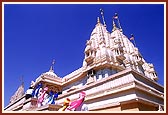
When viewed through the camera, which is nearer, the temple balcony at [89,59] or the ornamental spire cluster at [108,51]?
the ornamental spire cluster at [108,51]

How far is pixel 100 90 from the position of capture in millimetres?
12781

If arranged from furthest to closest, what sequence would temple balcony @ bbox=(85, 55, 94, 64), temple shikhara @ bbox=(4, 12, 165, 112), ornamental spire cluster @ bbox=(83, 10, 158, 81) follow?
temple balcony @ bbox=(85, 55, 94, 64) < ornamental spire cluster @ bbox=(83, 10, 158, 81) < temple shikhara @ bbox=(4, 12, 165, 112)

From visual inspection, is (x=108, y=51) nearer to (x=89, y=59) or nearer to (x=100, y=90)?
(x=89, y=59)

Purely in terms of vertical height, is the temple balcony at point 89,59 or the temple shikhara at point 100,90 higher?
the temple balcony at point 89,59

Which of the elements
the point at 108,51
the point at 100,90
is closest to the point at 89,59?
the point at 108,51

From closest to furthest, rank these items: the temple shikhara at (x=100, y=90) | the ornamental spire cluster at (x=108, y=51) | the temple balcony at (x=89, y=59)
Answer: the temple shikhara at (x=100, y=90)
the ornamental spire cluster at (x=108, y=51)
the temple balcony at (x=89, y=59)

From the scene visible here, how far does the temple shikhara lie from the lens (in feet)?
34.9

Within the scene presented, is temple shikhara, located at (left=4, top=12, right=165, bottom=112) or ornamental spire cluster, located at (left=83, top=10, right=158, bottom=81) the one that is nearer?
temple shikhara, located at (left=4, top=12, right=165, bottom=112)

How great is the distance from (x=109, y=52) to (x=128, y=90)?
13185mm

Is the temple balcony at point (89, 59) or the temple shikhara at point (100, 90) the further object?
the temple balcony at point (89, 59)

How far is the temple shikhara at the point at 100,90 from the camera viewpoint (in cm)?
1065

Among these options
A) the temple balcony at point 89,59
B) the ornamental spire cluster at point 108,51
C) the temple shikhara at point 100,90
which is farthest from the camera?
the temple balcony at point 89,59

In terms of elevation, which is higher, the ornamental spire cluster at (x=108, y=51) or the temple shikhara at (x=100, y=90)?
the ornamental spire cluster at (x=108, y=51)

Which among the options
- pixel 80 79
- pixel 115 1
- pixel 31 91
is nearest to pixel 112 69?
pixel 80 79
